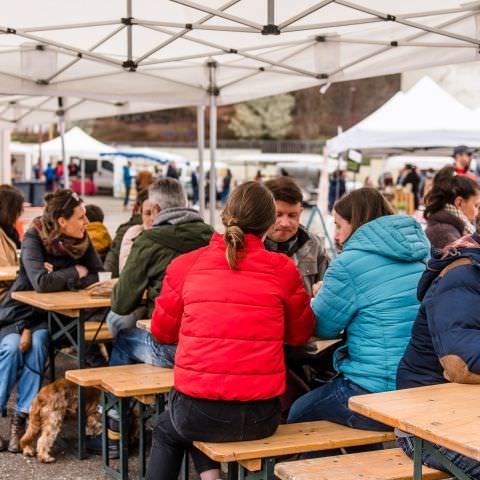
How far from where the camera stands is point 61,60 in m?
7.37

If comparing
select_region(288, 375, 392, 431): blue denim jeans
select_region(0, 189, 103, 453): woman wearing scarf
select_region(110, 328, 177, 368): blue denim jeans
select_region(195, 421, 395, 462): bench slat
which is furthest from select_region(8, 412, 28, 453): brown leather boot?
select_region(195, 421, 395, 462): bench slat

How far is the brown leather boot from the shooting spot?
5.01 m

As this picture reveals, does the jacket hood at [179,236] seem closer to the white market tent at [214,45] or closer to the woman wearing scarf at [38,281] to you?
the woman wearing scarf at [38,281]

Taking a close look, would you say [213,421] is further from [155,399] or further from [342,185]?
[342,185]

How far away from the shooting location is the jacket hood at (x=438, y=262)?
2.86m

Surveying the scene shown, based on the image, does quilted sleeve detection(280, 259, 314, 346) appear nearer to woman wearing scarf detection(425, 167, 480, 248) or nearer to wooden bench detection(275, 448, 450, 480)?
wooden bench detection(275, 448, 450, 480)

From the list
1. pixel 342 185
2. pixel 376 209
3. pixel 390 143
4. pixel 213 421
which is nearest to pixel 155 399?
pixel 213 421

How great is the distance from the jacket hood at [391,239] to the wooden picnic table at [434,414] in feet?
2.42

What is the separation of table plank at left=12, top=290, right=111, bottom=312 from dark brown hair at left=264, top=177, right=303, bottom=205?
3.91 feet

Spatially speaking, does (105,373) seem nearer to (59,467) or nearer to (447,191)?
(59,467)

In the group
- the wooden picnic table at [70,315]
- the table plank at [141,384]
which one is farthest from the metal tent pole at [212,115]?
the table plank at [141,384]

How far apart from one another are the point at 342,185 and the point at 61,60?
28641 millimetres

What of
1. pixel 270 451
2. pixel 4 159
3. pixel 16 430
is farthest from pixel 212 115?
pixel 4 159

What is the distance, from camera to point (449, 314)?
2.81 m
